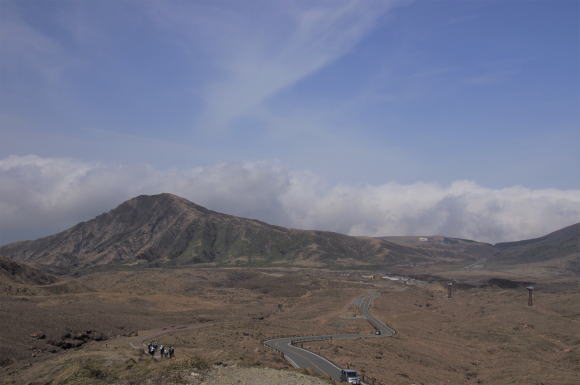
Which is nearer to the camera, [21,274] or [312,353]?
[312,353]

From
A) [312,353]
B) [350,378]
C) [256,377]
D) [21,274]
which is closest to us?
[256,377]

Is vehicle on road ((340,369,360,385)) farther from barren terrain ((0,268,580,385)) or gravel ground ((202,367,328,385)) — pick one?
gravel ground ((202,367,328,385))

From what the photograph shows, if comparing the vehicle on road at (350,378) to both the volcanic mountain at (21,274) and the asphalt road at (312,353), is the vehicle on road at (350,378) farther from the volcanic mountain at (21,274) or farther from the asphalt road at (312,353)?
the volcanic mountain at (21,274)

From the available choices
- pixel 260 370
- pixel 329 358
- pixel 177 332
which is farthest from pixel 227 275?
pixel 260 370

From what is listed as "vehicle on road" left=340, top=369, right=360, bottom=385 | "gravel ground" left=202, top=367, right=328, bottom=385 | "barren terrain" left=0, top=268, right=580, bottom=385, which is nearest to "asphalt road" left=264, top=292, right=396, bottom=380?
"barren terrain" left=0, top=268, right=580, bottom=385

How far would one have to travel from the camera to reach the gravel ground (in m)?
25.5

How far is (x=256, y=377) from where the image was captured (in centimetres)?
2656

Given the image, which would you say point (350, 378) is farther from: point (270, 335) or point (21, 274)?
point (21, 274)

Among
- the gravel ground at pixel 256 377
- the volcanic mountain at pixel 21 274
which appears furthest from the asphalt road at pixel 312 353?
the volcanic mountain at pixel 21 274

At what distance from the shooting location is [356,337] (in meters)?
65.3

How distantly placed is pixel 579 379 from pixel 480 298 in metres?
86.4

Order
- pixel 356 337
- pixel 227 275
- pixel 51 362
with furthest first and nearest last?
pixel 227 275 < pixel 356 337 < pixel 51 362

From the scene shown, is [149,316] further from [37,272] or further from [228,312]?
[37,272]

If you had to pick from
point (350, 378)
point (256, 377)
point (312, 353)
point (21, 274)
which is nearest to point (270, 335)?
point (312, 353)
